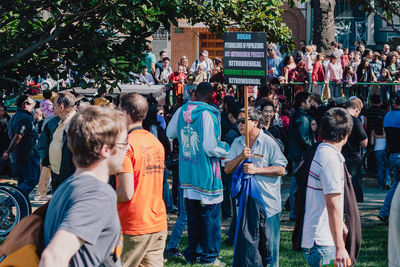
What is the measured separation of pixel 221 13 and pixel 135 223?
612cm

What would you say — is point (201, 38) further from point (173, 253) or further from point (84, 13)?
point (84, 13)

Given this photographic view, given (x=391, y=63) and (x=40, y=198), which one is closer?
(x=40, y=198)

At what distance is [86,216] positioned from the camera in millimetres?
2672

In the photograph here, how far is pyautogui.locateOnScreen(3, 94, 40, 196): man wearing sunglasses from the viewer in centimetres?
1027

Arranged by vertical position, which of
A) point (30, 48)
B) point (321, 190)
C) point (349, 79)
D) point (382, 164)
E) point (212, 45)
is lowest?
point (382, 164)

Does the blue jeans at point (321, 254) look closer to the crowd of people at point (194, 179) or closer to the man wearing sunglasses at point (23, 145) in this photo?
the crowd of people at point (194, 179)

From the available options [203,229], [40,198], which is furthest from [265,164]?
[40,198]

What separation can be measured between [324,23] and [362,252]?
1348cm

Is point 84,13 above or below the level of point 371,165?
above

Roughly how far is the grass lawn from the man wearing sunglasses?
3.28 m

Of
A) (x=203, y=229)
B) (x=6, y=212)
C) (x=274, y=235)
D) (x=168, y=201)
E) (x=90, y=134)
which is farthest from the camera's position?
(x=168, y=201)

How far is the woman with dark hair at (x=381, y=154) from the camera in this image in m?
12.2

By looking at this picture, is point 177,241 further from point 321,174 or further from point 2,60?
point 321,174

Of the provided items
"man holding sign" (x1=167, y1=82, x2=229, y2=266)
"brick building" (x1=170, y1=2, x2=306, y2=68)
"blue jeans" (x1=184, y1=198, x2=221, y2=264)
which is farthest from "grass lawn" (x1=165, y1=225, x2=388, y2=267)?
"brick building" (x1=170, y1=2, x2=306, y2=68)
